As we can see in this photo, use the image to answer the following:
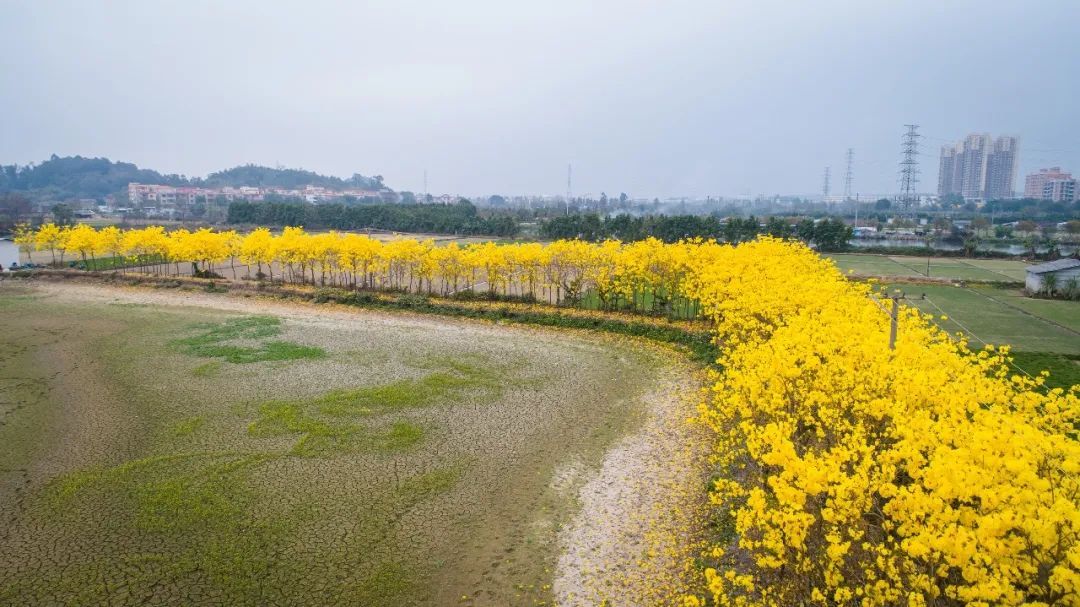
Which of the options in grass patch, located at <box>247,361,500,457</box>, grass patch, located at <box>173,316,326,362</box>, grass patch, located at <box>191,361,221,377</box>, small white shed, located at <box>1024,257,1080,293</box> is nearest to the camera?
grass patch, located at <box>247,361,500,457</box>

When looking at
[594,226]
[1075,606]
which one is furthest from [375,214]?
[1075,606]

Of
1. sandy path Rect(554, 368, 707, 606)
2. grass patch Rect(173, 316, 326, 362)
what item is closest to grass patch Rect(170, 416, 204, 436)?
grass patch Rect(173, 316, 326, 362)

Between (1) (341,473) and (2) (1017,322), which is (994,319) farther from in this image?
(1) (341,473)

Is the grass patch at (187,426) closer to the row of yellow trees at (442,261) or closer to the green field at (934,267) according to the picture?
the row of yellow trees at (442,261)

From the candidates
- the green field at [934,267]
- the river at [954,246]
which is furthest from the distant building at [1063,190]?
the green field at [934,267]

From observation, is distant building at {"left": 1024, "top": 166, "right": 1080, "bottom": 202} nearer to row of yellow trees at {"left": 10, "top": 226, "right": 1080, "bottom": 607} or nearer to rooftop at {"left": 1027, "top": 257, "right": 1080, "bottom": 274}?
rooftop at {"left": 1027, "top": 257, "right": 1080, "bottom": 274}

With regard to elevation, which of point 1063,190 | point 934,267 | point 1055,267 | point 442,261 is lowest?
point 934,267

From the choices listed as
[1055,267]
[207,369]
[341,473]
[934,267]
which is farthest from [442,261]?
[934,267]
